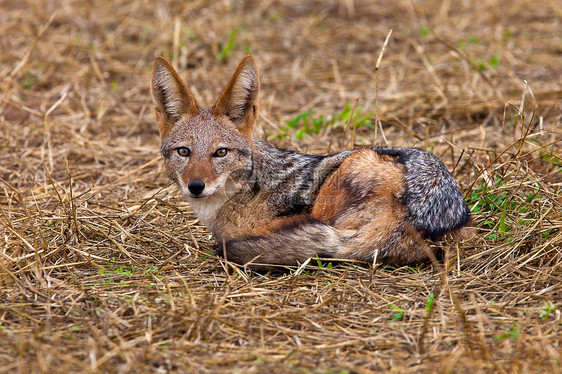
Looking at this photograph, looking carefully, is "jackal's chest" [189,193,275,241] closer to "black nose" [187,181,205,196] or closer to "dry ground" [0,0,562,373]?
"dry ground" [0,0,562,373]

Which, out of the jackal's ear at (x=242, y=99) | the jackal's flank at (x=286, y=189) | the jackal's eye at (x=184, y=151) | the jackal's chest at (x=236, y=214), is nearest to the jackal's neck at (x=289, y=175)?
the jackal's flank at (x=286, y=189)

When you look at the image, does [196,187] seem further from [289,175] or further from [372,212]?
[372,212]

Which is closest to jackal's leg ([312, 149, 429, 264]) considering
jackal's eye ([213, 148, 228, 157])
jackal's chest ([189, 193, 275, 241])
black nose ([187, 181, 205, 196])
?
jackal's chest ([189, 193, 275, 241])

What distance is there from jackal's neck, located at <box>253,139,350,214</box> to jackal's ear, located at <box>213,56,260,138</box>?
27 centimetres

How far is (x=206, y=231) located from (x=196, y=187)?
1301mm

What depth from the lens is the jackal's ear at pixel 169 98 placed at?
17.0ft

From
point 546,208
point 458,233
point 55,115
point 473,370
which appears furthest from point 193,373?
point 55,115

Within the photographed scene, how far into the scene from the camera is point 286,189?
17.6 feet

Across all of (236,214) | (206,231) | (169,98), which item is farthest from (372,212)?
(169,98)

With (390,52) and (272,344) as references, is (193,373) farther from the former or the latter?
(390,52)

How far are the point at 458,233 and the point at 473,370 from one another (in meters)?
1.92

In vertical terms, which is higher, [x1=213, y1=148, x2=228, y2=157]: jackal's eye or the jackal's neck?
[x1=213, y1=148, x2=228, y2=157]: jackal's eye

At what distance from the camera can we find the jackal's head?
16.6ft

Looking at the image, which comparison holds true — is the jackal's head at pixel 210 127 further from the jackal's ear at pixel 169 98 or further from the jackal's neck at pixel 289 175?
the jackal's neck at pixel 289 175
